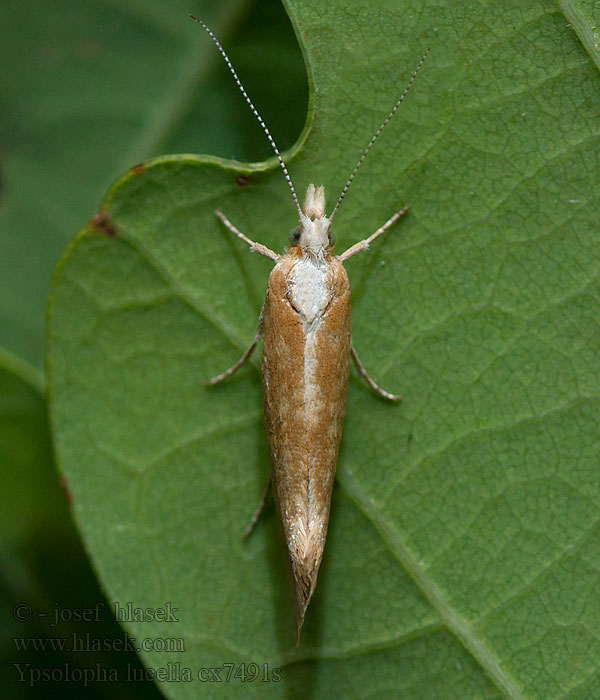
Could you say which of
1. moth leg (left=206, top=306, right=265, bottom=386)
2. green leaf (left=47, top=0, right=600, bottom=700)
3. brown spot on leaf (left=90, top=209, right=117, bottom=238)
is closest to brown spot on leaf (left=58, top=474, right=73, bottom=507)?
green leaf (left=47, top=0, right=600, bottom=700)

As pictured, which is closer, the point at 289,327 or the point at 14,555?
the point at 289,327

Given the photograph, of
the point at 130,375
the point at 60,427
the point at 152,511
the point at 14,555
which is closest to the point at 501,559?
the point at 152,511

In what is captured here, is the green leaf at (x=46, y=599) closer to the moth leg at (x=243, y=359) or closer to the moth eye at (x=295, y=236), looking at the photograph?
the moth leg at (x=243, y=359)

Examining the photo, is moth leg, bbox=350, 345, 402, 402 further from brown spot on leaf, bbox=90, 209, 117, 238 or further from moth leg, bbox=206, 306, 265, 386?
brown spot on leaf, bbox=90, 209, 117, 238

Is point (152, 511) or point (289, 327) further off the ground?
point (289, 327)

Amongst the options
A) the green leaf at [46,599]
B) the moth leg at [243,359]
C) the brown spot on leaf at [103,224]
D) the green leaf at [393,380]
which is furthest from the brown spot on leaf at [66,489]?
the brown spot on leaf at [103,224]

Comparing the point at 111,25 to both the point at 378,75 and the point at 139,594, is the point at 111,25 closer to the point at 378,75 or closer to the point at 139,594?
the point at 378,75

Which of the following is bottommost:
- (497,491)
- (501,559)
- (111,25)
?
(501,559)
